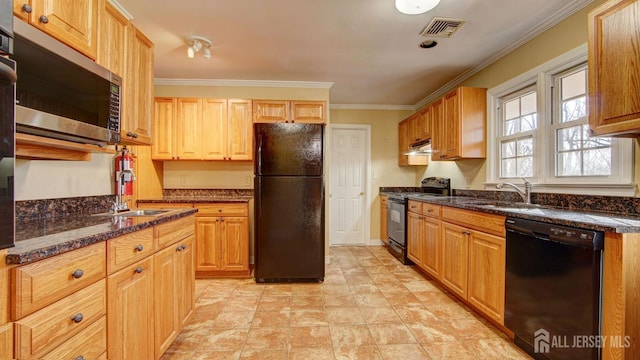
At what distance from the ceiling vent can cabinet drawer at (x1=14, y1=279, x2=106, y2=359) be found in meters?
2.78

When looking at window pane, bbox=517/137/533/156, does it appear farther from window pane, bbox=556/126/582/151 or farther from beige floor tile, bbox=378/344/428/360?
beige floor tile, bbox=378/344/428/360

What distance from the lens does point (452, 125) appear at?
318 centimetres

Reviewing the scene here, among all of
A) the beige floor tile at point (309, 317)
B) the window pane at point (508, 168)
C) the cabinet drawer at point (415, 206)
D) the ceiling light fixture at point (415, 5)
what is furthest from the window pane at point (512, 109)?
the beige floor tile at point (309, 317)

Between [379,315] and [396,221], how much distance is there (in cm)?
179

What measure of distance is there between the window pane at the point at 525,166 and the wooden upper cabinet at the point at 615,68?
102 cm

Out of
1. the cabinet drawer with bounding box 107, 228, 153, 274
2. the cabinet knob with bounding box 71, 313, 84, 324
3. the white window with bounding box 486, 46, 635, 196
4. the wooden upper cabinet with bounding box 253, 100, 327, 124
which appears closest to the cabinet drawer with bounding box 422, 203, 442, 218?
the white window with bounding box 486, 46, 635, 196

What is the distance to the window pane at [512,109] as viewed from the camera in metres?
2.79

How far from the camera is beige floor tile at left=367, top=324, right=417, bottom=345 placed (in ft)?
6.48

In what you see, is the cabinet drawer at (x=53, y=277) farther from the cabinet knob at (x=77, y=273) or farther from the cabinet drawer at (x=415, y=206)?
the cabinet drawer at (x=415, y=206)

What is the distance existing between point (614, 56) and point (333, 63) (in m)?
2.25

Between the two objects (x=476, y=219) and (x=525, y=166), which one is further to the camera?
(x=525, y=166)

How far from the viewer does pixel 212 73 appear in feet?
11.2

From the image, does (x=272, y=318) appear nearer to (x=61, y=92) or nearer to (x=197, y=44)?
(x=61, y=92)

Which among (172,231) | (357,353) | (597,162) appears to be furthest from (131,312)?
(597,162)
